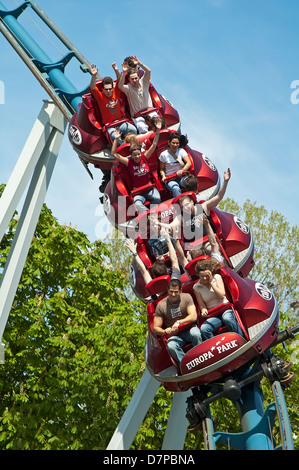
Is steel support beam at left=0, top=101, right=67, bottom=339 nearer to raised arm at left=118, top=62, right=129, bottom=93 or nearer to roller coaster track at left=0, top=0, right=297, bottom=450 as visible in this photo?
roller coaster track at left=0, top=0, right=297, bottom=450

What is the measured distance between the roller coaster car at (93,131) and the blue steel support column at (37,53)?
76 cm

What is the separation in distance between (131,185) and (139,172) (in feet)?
0.70

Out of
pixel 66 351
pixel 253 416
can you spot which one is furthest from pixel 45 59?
pixel 253 416

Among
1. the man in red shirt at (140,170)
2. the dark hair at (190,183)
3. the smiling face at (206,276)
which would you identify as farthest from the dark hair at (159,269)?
the man in red shirt at (140,170)

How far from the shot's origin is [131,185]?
705cm

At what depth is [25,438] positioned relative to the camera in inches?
363

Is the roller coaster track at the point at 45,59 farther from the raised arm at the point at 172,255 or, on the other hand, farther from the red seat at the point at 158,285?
the red seat at the point at 158,285

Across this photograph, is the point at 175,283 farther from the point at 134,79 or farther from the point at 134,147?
the point at 134,79

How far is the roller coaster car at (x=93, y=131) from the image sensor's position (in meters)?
8.05

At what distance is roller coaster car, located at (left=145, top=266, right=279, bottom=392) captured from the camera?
15.7ft

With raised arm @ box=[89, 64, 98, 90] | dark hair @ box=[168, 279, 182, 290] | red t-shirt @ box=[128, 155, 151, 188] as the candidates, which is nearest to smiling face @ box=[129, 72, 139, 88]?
raised arm @ box=[89, 64, 98, 90]
